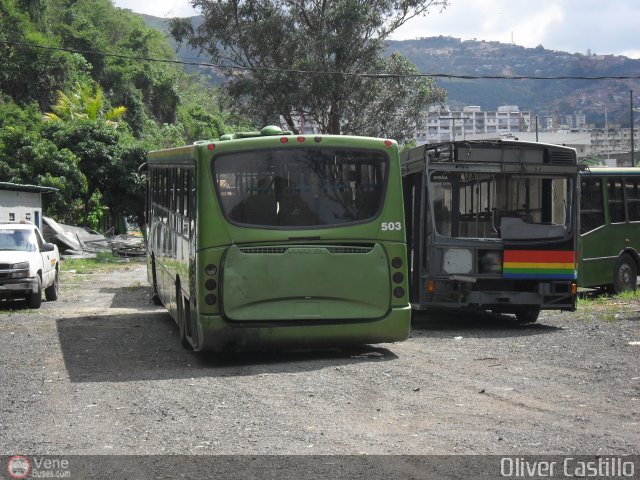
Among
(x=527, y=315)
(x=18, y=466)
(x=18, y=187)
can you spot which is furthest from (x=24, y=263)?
(x=18, y=187)

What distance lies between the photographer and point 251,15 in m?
43.7

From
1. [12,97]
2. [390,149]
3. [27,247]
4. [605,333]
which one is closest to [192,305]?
[390,149]

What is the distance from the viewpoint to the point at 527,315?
17.0m

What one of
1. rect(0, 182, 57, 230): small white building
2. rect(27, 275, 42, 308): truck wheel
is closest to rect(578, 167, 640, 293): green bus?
rect(27, 275, 42, 308): truck wheel

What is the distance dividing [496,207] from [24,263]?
9793mm

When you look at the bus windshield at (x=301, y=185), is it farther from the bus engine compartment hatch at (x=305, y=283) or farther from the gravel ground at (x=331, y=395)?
the gravel ground at (x=331, y=395)

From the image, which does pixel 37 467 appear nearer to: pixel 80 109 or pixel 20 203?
pixel 20 203

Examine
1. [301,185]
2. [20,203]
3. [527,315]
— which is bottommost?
[527,315]

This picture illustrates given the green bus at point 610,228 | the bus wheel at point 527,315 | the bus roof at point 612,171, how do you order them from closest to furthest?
the bus wheel at point 527,315, the green bus at point 610,228, the bus roof at point 612,171

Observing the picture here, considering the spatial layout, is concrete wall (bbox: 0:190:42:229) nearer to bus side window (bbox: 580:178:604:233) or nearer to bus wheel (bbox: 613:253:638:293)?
bus side window (bbox: 580:178:604:233)

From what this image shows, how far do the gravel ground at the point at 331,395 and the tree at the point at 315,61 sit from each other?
88.3 feet

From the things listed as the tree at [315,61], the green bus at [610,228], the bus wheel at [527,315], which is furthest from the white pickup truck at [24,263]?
the tree at [315,61]

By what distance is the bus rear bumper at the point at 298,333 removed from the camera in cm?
1150

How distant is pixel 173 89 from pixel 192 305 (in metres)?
74.3
